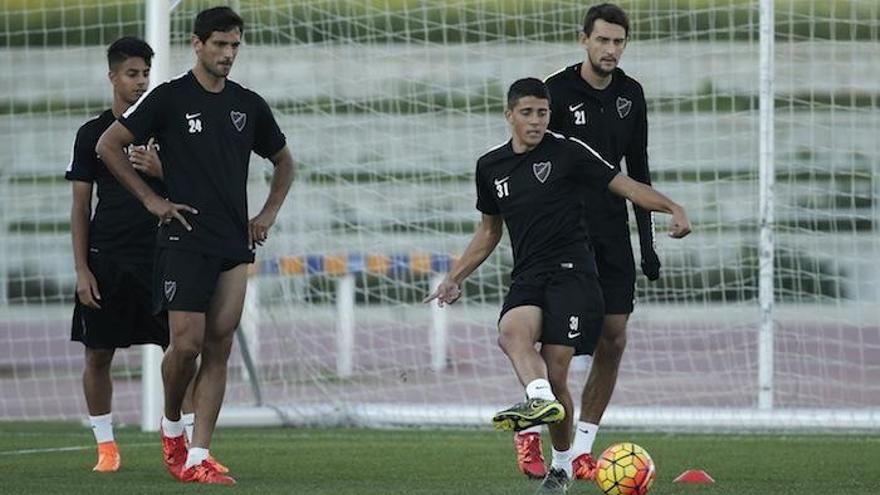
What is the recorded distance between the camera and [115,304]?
9.72 meters

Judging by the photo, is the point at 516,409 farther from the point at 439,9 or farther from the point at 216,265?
the point at 439,9

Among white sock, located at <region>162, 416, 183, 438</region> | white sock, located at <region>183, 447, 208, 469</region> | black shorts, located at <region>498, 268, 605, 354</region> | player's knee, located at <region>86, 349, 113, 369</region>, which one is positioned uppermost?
black shorts, located at <region>498, 268, 605, 354</region>

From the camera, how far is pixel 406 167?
14.8 meters

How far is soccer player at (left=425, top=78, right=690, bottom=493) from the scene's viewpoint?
839 cm

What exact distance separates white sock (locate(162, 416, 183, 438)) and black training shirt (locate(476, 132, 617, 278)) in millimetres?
1799

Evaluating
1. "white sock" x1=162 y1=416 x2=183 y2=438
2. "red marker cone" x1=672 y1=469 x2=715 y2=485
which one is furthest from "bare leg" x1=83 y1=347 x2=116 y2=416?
"red marker cone" x1=672 y1=469 x2=715 y2=485

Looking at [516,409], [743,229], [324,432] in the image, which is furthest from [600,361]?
[743,229]

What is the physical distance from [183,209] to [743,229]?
8555mm

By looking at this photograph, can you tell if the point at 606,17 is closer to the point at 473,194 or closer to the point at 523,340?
the point at 523,340

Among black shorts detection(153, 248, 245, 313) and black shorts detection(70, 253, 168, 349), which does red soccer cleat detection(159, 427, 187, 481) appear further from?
black shorts detection(70, 253, 168, 349)

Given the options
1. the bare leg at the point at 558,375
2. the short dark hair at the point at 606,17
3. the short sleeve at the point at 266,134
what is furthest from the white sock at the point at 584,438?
the short sleeve at the point at 266,134

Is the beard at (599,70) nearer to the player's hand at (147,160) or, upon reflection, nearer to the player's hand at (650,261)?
the player's hand at (650,261)

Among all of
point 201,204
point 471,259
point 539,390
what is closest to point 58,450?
point 201,204

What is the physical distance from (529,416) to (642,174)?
1.98 metres
